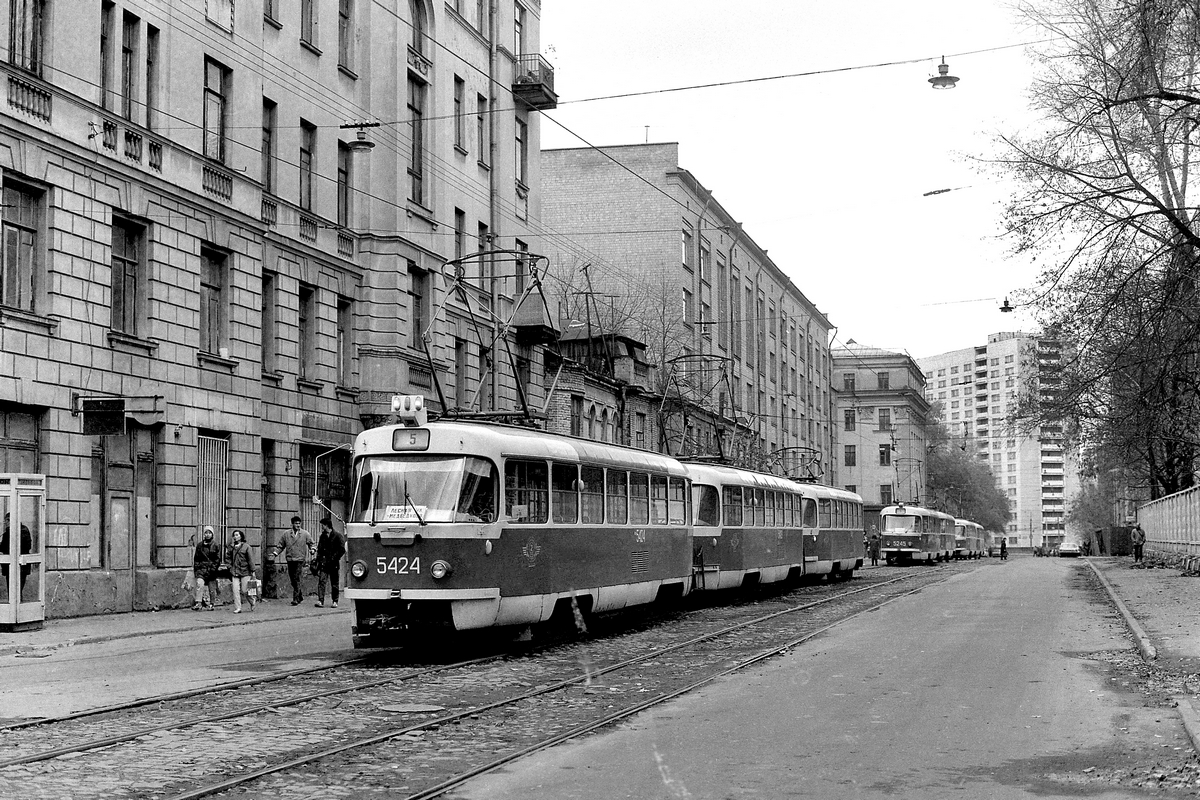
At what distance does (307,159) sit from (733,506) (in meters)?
12.3

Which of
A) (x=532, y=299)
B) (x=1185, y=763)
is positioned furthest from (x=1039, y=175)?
(x=532, y=299)

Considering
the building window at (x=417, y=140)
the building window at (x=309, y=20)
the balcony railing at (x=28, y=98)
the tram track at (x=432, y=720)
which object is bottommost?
the tram track at (x=432, y=720)

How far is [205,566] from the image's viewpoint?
24.8 m

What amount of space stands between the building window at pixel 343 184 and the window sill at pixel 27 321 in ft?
37.9

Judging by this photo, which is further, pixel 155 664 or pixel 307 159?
pixel 307 159

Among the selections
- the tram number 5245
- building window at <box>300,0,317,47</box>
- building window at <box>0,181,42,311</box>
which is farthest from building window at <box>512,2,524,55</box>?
the tram number 5245

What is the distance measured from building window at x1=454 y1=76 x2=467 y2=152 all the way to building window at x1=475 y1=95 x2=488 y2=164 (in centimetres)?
100

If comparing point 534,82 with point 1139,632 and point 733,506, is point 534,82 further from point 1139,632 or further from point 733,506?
point 1139,632

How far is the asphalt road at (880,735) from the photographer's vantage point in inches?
346

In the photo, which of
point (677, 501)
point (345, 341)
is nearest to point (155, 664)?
point (677, 501)

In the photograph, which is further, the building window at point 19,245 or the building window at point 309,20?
the building window at point 309,20

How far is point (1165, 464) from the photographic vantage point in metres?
59.0

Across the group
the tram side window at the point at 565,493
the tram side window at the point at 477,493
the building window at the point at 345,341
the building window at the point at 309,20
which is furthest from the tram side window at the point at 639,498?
the building window at the point at 309,20

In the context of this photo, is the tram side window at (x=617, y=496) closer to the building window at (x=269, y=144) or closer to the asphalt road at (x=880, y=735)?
the asphalt road at (x=880, y=735)
